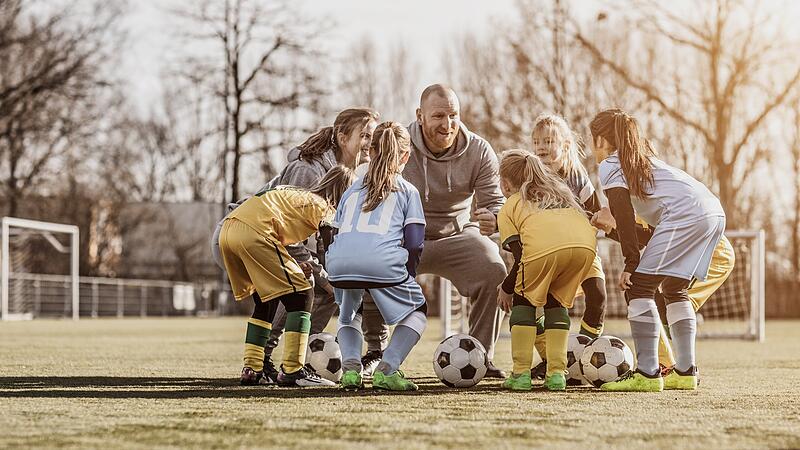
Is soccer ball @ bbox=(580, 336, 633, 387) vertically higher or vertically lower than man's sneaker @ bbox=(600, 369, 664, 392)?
higher

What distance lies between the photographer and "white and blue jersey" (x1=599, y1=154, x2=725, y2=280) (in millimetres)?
5973

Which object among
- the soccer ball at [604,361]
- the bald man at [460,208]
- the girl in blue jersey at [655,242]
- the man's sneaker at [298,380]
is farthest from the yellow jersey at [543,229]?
the man's sneaker at [298,380]

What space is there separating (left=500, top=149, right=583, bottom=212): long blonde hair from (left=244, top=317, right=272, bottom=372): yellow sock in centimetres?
168

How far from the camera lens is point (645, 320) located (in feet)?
19.5

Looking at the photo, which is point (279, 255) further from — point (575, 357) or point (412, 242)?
point (575, 357)

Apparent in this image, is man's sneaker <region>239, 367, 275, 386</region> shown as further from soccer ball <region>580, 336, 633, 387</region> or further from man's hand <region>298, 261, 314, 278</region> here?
soccer ball <region>580, 336, 633, 387</region>

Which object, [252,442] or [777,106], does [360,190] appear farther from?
[777,106]

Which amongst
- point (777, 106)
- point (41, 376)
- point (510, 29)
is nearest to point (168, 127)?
point (510, 29)

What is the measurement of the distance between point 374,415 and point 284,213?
1.97 meters

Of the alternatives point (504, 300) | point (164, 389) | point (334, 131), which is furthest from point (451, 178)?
point (164, 389)

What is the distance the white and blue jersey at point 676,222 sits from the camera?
5.97m

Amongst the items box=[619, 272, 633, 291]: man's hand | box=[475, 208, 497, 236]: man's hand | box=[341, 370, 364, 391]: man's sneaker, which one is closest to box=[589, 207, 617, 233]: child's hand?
box=[619, 272, 633, 291]: man's hand

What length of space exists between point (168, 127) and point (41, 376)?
130 ft

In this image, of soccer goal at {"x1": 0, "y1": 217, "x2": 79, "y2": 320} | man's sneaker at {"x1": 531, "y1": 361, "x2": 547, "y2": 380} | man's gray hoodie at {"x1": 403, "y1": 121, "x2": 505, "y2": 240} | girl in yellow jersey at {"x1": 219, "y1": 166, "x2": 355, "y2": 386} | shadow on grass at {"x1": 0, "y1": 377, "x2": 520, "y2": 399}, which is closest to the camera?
shadow on grass at {"x1": 0, "y1": 377, "x2": 520, "y2": 399}
